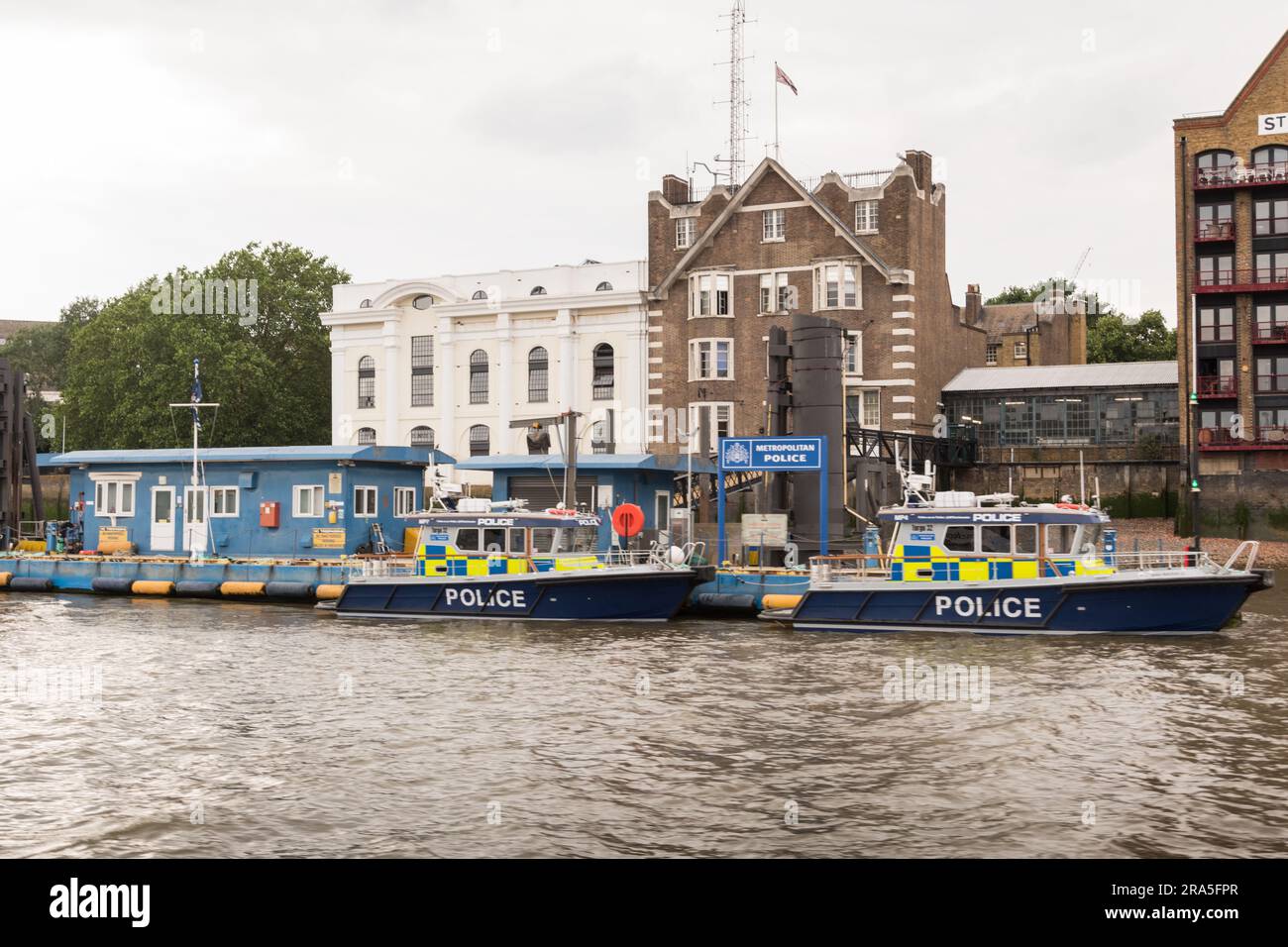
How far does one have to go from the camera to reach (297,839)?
42.6ft

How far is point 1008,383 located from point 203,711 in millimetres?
49003

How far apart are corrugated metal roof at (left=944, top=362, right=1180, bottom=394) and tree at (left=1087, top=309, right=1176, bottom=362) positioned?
101 feet

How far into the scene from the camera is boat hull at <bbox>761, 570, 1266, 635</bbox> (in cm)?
2734

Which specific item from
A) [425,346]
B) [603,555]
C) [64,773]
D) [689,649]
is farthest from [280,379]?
[64,773]

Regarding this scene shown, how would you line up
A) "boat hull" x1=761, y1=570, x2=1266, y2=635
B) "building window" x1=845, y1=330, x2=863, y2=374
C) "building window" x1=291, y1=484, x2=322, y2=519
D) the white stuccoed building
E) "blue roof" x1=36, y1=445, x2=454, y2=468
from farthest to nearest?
the white stuccoed building
"building window" x1=845, y1=330, x2=863, y2=374
"building window" x1=291, y1=484, x2=322, y2=519
"blue roof" x1=36, y1=445, x2=454, y2=468
"boat hull" x1=761, y1=570, x2=1266, y2=635

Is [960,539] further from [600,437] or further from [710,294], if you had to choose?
[600,437]

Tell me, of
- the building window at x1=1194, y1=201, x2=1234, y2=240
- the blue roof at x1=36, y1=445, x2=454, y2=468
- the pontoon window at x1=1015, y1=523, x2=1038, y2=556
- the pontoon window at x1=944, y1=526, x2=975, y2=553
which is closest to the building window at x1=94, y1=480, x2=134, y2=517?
the blue roof at x1=36, y1=445, x2=454, y2=468

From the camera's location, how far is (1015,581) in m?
28.4

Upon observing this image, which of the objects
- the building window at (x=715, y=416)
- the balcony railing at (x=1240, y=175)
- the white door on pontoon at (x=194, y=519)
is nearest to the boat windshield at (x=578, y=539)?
the white door on pontoon at (x=194, y=519)

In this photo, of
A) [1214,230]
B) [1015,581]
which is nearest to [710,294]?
[1214,230]

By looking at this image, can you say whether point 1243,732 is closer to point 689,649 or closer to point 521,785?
point 521,785

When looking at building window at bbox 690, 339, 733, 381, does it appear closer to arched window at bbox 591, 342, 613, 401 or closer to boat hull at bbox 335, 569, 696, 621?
arched window at bbox 591, 342, 613, 401

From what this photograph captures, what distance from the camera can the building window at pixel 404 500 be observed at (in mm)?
43781

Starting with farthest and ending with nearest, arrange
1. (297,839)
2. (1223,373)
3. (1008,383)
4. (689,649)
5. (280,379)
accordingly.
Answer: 1. (280,379)
2. (1008,383)
3. (1223,373)
4. (689,649)
5. (297,839)
